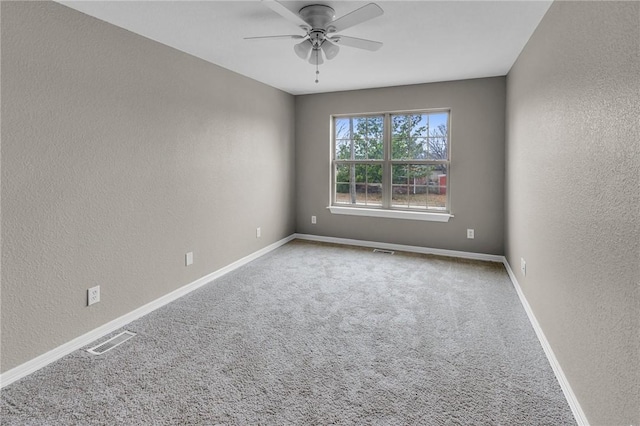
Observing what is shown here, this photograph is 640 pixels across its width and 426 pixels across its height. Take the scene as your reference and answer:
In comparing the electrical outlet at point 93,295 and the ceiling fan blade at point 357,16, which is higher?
the ceiling fan blade at point 357,16

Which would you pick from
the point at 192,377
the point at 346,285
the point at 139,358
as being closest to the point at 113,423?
the point at 192,377

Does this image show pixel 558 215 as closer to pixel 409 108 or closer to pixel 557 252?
pixel 557 252

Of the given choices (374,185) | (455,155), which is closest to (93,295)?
(374,185)

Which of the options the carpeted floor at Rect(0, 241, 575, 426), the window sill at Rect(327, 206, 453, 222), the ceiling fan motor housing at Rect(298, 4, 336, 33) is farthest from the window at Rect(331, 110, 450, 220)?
the ceiling fan motor housing at Rect(298, 4, 336, 33)

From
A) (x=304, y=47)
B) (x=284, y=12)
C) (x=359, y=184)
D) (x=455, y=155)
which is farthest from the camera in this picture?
(x=359, y=184)

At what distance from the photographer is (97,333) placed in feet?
8.18

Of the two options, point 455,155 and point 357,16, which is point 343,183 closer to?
point 455,155

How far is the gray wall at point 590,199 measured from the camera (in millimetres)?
1235

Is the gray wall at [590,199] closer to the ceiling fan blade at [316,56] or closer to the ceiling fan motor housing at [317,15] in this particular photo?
the ceiling fan motor housing at [317,15]

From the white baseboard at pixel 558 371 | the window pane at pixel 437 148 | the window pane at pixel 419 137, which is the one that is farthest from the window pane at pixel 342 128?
the white baseboard at pixel 558 371

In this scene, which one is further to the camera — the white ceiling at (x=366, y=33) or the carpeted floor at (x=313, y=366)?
the white ceiling at (x=366, y=33)

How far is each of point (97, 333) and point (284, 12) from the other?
2537 millimetres

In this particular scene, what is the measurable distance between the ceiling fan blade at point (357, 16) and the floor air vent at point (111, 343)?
8.56ft

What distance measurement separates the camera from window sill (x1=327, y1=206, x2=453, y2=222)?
4602 mm
